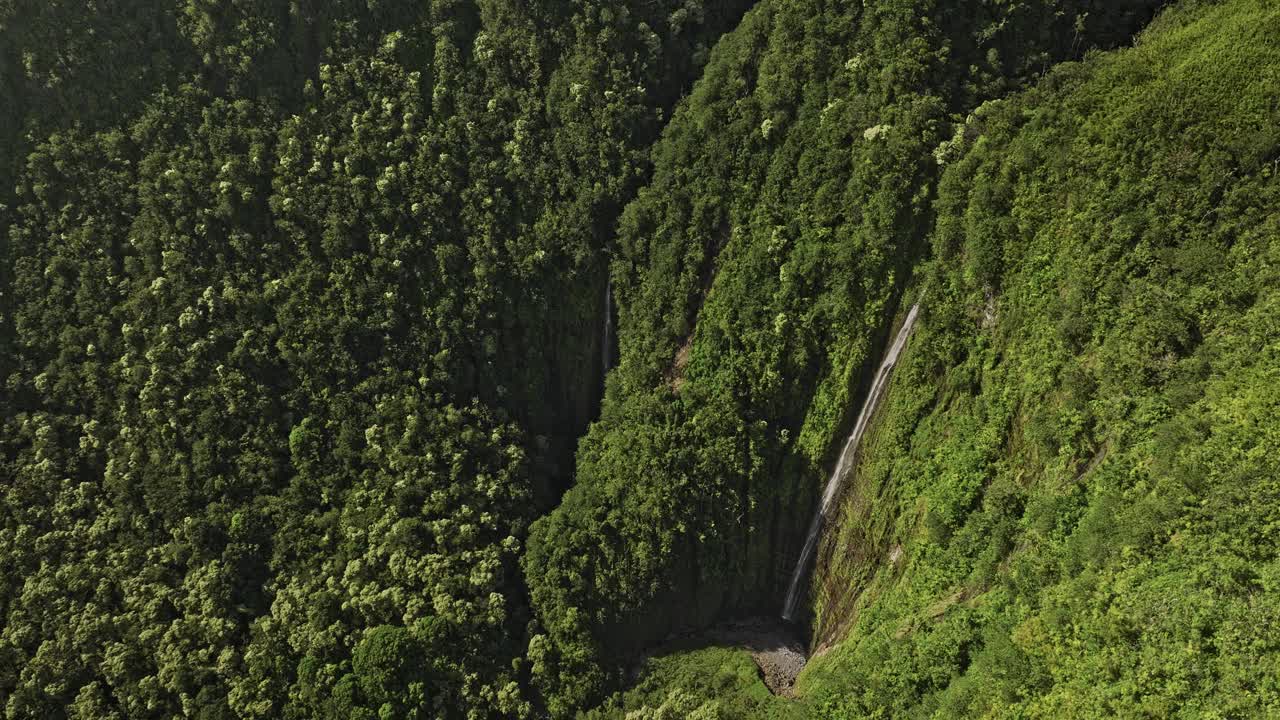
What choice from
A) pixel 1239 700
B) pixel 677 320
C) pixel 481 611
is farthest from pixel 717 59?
pixel 1239 700

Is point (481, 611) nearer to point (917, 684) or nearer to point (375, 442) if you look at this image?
point (375, 442)

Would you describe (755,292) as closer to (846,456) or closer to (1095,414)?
(846,456)

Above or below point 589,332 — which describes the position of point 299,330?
above

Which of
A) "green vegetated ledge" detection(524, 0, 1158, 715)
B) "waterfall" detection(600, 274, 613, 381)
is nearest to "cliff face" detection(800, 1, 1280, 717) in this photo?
"green vegetated ledge" detection(524, 0, 1158, 715)

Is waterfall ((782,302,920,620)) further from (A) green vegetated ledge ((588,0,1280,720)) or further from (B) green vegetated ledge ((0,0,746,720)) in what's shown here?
(B) green vegetated ledge ((0,0,746,720))

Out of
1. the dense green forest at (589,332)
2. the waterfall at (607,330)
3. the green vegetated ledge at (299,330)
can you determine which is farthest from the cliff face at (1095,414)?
the green vegetated ledge at (299,330)

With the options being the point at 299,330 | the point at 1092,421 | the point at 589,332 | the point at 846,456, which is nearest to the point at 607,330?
the point at 589,332

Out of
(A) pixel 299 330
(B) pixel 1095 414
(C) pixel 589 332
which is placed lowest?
(B) pixel 1095 414

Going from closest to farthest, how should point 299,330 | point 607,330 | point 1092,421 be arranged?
point 1092,421 < point 299,330 < point 607,330
